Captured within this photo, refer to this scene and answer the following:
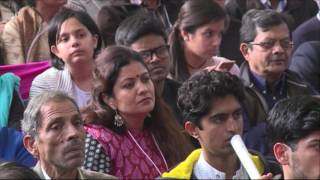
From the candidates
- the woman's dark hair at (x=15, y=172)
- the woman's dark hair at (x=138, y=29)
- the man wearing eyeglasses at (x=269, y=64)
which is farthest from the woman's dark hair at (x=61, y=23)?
the woman's dark hair at (x=15, y=172)

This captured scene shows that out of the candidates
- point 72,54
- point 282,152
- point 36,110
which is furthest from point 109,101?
point 282,152

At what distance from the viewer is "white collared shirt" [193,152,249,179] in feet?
12.7

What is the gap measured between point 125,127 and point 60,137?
1.92 feet

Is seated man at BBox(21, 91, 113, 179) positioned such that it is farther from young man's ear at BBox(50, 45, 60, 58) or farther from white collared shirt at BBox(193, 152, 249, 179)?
young man's ear at BBox(50, 45, 60, 58)

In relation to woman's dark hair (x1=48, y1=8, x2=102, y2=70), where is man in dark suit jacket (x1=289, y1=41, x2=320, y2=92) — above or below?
below

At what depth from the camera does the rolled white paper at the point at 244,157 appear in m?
3.38

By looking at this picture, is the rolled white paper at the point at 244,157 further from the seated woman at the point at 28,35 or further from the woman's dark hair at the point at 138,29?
the seated woman at the point at 28,35

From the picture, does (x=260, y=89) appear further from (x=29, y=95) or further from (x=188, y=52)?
(x=29, y=95)

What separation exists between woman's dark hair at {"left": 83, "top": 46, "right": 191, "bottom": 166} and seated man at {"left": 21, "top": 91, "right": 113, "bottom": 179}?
16.1 inches

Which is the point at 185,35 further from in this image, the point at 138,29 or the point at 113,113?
the point at 113,113

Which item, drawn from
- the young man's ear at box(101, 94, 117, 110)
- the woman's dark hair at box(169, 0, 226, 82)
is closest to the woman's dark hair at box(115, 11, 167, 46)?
the woman's dark hair at box(169, 0, 226, 82)

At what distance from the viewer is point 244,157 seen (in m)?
3.46

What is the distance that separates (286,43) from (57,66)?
4.35 feet

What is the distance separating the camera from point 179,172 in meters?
3.86
